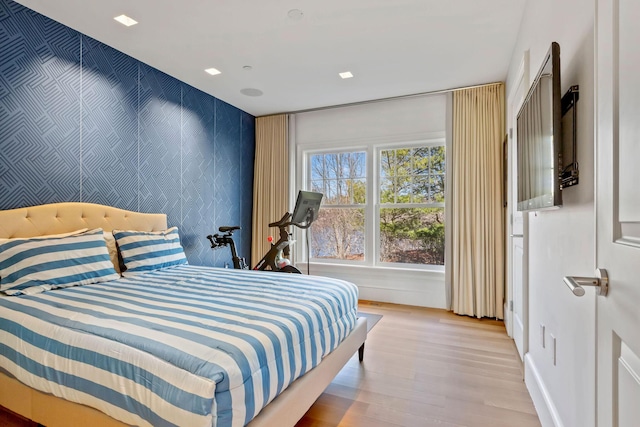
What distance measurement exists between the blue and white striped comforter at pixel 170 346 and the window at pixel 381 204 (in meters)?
2.39

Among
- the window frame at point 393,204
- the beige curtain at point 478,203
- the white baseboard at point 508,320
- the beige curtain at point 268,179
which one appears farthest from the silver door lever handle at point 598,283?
the beige curtain at point 268,179

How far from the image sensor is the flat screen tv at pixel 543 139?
4.26 ft

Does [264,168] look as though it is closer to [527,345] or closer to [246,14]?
[246,14]

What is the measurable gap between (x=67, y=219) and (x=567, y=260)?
3362mm

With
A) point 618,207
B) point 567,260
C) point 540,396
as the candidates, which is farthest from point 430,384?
point 618,207

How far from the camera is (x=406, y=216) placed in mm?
4340

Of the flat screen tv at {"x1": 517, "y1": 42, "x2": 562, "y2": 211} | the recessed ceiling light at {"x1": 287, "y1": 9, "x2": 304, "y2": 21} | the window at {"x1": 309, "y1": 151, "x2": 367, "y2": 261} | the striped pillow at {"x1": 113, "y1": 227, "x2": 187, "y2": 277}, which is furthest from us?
the window at {"x1": 309, "y1": 151, "x2": 367, "y2": 261}

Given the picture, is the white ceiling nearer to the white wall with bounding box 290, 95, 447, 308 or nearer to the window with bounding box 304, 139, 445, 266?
the white wall with bounding box 290, 95, 447, 308

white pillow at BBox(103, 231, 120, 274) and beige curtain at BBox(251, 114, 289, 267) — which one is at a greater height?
beige curtain at BBox(251, 114, 289, 267)

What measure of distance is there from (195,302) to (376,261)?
3.01 m

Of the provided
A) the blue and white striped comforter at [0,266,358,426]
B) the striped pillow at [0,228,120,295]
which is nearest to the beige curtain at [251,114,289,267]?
the striped pillow at [0,228,120,295]

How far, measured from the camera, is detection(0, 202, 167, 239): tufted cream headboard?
2324mm

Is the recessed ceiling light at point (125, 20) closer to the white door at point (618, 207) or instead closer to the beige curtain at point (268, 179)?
the beige curtain at point (268, 179)

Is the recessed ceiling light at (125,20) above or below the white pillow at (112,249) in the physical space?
above
